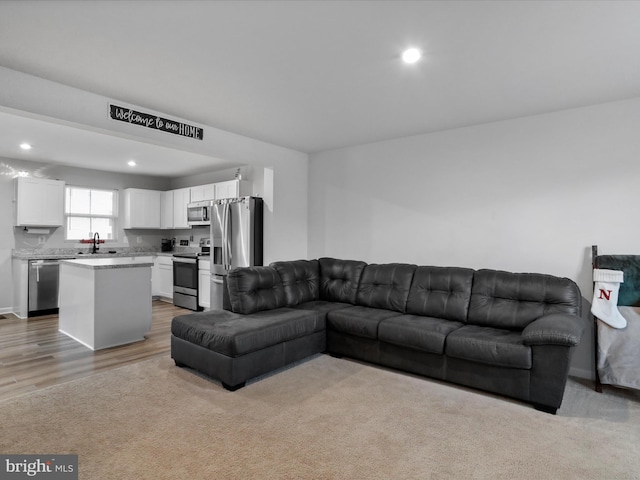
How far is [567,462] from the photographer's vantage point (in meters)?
2.07

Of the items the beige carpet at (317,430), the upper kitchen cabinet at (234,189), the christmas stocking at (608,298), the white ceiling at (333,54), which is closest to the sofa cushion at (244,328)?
the beige carpet at (317,430)

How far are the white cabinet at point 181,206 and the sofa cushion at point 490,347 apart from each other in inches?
211

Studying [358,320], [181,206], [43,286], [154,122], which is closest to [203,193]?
[181,206]

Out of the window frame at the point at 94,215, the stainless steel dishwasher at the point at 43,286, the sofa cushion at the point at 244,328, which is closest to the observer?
the sofa cushion at the point at 244,328

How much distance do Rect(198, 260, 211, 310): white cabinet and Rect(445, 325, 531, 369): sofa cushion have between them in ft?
13.2

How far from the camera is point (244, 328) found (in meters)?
3.13

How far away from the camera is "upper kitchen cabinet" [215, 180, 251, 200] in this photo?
5.82 meters

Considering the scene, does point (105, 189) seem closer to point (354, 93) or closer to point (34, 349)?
point (34, 349)

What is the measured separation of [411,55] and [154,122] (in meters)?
2.54

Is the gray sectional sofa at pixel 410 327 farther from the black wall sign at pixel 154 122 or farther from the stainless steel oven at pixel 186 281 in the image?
the stainless steel oven at pixel 186 281

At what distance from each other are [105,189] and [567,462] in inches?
306

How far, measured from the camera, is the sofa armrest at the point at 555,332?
2557mm

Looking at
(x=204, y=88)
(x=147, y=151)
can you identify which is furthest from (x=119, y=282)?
(x=204, y=88)

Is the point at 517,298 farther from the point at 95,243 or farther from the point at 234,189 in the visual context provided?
the point at 95,243
